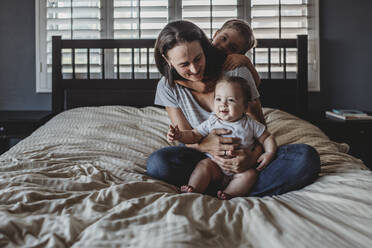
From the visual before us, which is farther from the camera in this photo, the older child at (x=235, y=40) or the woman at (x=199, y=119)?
the older child at (x=235, y=40)

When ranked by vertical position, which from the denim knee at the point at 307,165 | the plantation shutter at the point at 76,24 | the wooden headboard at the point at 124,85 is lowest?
the denim knee at the point at 307,165

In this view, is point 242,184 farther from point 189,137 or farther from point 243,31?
point 243,31

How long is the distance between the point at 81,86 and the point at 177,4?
36.7 inches

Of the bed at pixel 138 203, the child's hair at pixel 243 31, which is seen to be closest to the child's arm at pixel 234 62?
the child's hair at pixel 243 31

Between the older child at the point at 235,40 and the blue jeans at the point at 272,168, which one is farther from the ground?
the older child at the point at 235,40

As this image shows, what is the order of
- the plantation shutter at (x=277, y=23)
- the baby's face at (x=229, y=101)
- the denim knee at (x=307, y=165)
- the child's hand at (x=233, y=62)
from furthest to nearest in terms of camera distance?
the plantation shutter at (x=277, y=23)
the child's hand at (x=233, y=62)
the baby's face at (x=229, y=101)
the denim knee at (x=307, y=165)

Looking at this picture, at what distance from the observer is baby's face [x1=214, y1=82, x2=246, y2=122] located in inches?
49.6

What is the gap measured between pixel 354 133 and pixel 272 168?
130cm

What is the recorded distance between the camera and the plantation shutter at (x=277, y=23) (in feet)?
8.69

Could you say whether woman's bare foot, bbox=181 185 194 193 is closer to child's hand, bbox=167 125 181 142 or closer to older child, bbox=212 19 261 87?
child's hand, bbox=167 125 181 142

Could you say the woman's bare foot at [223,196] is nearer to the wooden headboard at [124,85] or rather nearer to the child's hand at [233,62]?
the child's hand at [233,62]

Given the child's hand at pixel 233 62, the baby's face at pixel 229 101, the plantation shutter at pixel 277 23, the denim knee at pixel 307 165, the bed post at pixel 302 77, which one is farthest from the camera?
the plantation shutter at pixel 277 23

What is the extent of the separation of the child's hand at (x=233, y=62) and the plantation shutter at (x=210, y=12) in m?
1.23

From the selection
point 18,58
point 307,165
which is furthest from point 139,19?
point 307,165
